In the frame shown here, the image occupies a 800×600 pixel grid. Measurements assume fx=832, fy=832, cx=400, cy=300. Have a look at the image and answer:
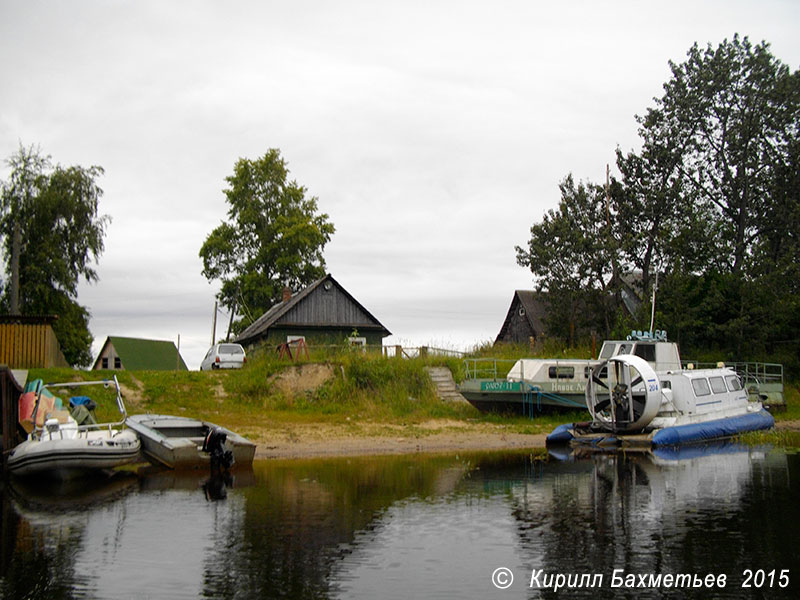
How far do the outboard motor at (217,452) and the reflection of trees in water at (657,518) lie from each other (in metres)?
8.17

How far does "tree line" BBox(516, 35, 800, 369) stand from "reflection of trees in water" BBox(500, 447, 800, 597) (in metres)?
19.0

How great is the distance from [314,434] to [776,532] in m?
17.1

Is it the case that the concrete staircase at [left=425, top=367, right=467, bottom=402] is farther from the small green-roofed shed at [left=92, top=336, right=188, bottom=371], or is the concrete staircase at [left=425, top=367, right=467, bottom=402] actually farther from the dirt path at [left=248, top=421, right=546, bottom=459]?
the small green-roofed shed at [left=92, top=336, right=188, bottom=371]

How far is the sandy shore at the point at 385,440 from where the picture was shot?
2661 centimetres

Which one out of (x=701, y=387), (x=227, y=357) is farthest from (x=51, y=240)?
(x=701, y=387)

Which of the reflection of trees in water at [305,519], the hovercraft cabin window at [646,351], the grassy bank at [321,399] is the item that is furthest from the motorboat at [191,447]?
the hovercraft cabin window at [646,351]

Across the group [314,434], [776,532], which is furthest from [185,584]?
[314,434]

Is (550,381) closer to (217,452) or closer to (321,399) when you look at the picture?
(321,399)

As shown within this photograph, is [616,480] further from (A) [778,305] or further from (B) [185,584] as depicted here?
(A) [778,305]

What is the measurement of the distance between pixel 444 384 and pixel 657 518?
68.2 ft

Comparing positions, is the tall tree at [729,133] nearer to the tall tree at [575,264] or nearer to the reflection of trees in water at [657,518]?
the tall tree at [575,264]

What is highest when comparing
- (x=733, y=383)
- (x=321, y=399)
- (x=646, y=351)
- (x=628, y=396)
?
(x=646, y=351)

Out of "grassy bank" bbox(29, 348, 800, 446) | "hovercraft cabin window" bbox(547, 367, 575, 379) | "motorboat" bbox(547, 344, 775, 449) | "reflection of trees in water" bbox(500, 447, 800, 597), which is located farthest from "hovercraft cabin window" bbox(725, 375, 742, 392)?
"reflection of trees in water" bbox(500, 447, 800, 597)

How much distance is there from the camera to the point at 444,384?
36.5m
